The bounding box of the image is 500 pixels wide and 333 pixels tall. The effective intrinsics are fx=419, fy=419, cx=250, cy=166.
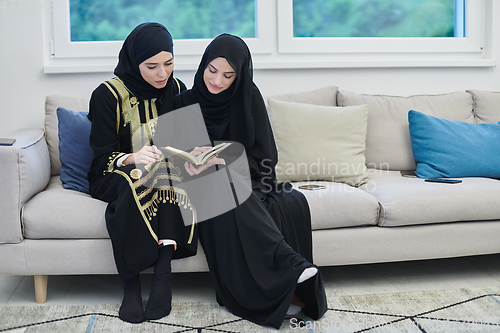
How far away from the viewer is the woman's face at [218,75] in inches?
66.9

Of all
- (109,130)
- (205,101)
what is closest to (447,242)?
(205,101)

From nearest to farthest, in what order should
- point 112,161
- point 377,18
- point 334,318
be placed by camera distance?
point 334,318, point 112,161, point 377,18

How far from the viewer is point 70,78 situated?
244 centimetres

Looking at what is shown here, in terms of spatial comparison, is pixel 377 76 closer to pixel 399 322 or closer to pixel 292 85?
pixel 292 85

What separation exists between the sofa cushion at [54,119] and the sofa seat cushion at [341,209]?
125 centimetres

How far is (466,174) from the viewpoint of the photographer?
2.10 meters

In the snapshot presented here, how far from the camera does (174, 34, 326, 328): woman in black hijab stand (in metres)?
1.41

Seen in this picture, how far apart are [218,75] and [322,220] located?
2.37ft

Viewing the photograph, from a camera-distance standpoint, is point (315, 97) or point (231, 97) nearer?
point (231, 97)

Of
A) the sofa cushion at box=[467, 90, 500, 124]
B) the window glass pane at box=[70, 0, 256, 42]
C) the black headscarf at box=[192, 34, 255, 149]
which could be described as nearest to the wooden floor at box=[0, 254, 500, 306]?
the black headscarf at box=[192, 34, 255, 149]

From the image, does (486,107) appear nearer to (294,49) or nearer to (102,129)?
(294,49)

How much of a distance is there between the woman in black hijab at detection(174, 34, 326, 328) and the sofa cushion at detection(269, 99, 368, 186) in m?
0.21

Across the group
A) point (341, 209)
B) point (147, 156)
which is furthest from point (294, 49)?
point (147, 156)

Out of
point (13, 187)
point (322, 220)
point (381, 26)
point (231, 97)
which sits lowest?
point (322, 220)
